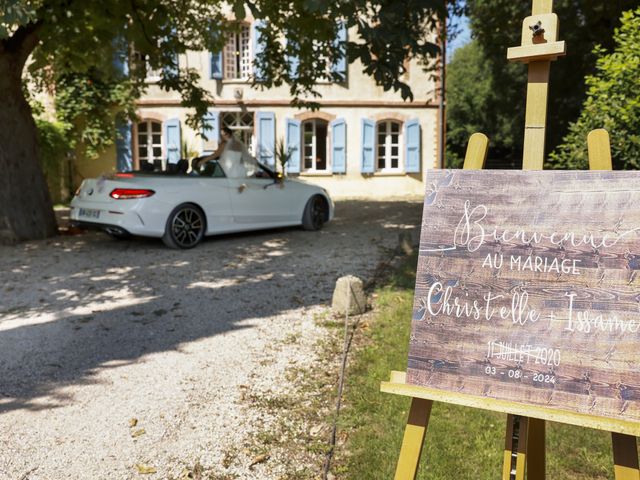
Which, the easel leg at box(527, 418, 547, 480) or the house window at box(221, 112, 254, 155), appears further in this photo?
the house window at box(221, 112, 254, 155)

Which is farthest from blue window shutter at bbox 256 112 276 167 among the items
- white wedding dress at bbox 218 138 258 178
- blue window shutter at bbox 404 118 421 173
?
white wedding dress at bbox 218 138 258 178

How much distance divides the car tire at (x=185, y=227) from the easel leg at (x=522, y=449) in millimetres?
6721

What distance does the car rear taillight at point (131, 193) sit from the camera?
8.20m

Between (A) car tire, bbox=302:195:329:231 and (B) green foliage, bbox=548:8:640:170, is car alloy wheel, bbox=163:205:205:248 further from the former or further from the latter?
(B) green foliage, bbox=548:8:640:170

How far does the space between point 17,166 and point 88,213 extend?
1.90 meters

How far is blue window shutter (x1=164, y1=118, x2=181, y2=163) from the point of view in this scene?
63.5 feet

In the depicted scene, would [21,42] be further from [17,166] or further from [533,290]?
[533,290]

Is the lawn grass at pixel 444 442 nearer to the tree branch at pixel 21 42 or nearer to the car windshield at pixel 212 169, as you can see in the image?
the car windshield at pixel 212 169

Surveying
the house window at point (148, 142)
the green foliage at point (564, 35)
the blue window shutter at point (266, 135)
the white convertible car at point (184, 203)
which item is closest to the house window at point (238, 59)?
the blue window shutter at point (266, 135)

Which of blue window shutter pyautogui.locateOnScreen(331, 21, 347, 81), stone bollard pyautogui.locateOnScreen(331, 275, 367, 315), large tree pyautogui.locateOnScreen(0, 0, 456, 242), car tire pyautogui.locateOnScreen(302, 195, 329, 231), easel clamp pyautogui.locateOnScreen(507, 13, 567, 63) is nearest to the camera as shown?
easel clamp pyautogui.locateOnScreen(507, 13, 567, 63)

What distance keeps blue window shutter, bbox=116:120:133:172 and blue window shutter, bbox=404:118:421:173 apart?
905cm

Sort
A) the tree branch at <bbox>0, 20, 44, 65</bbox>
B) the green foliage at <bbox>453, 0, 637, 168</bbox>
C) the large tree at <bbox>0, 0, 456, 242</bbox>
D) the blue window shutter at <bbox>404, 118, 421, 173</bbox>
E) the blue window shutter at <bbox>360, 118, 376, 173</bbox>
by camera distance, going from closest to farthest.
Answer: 1. the large tree at <bbox>0, 0, 456, 242</bbox>
2. the tree branch at <bbox>0, 20, 44, 65</bbox>
3. the green foliage at <bbox>453, 0, 637, 168</bbox>
4. the blue window shutter at <bbox>360, 118, 376, 173</bbox>
5. the blue window shutter at <bbox>404, 118, 421, 173</bbox>

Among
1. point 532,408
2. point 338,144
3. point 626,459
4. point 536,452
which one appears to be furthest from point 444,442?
point 338,144

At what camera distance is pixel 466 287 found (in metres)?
2.37
